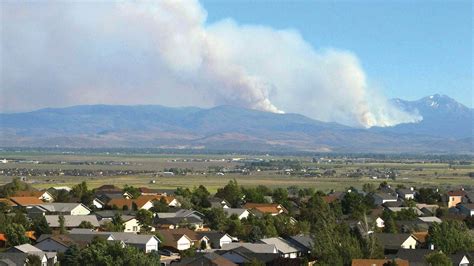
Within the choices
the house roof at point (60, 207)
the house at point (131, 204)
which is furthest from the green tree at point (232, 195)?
the house roof at point (60, 207)

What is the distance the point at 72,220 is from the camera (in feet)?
168

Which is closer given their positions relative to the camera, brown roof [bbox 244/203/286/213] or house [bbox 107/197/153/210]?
brown roof [bbox 244/203/286/213]

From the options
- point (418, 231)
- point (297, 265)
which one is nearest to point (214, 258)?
point (297, 265)

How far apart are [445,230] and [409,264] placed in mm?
6028

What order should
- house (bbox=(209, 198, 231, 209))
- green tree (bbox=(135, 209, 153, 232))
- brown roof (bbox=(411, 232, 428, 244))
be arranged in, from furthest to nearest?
house (bbox=(209, 198, 231, 209))
green tree (bbox=(135, 209, 153, 232))
brown roof (bbox=(411, 232, 428, 244))

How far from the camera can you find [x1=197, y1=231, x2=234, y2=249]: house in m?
46.1

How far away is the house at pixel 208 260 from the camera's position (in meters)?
37.1

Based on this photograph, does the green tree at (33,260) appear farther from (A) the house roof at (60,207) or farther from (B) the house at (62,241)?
(A) the house roof at (60,207)

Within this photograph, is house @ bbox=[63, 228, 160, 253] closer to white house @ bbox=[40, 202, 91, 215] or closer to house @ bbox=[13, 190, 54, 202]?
white house @ bbox=[40, 202, 91, 215]

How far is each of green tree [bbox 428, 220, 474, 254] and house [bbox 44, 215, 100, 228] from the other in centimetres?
1697

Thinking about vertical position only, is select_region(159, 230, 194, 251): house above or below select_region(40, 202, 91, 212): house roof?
below

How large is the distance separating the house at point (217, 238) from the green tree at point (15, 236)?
27.7 feet

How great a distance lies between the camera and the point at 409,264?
37.4 meters

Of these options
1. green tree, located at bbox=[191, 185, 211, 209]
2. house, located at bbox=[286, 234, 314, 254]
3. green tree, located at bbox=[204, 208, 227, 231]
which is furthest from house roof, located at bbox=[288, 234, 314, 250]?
green tree, located at bbox=[191, 185, 211, 209]
